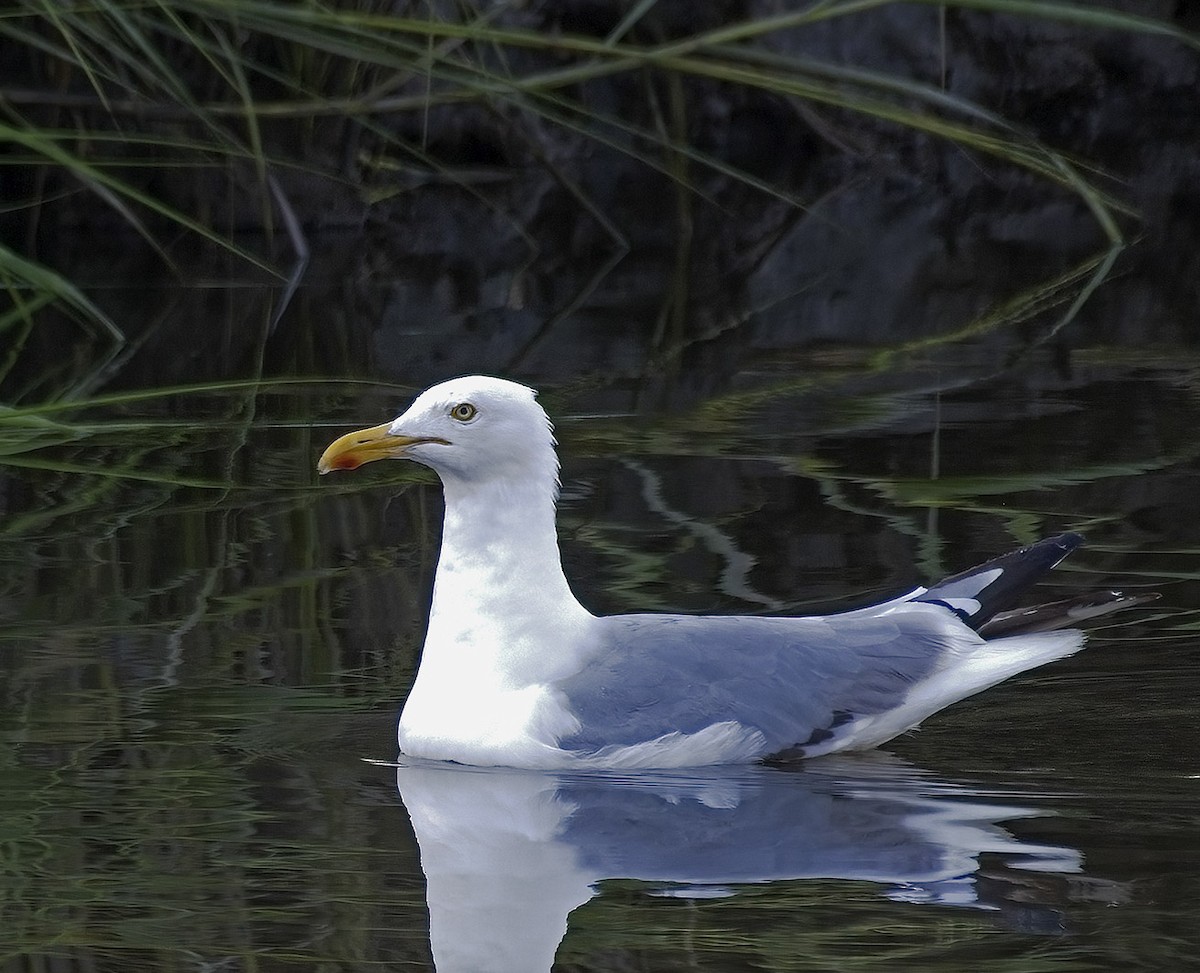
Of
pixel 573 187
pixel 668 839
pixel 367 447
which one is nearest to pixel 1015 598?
pixel 668 839

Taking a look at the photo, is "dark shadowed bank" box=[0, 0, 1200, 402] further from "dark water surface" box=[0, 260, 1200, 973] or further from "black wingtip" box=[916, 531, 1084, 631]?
"black wingtip" box=[916, 531, 1084, 631]

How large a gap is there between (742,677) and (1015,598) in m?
0.80

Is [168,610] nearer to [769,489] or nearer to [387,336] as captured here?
[769,489]

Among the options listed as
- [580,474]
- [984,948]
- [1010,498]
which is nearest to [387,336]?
[580,474]

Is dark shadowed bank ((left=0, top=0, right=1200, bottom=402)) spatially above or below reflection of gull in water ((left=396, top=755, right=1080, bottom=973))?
above

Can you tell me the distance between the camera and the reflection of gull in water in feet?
12.1

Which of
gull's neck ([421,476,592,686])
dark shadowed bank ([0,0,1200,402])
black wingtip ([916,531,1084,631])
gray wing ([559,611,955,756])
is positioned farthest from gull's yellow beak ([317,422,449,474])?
dark shadowed bank ([0,0,1200,402])

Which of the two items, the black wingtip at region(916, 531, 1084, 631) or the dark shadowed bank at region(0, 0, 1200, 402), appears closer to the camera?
the black wingtip at region(916, 531, 1084, 631)

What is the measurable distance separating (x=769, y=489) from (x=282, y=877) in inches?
128

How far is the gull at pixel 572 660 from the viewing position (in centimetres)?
451

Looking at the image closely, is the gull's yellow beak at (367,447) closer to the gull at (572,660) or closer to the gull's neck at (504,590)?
the gull at (572,660)

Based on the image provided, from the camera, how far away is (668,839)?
13.5 ft

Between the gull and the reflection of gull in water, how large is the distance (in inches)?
2.7

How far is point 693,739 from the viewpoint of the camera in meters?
4.54
